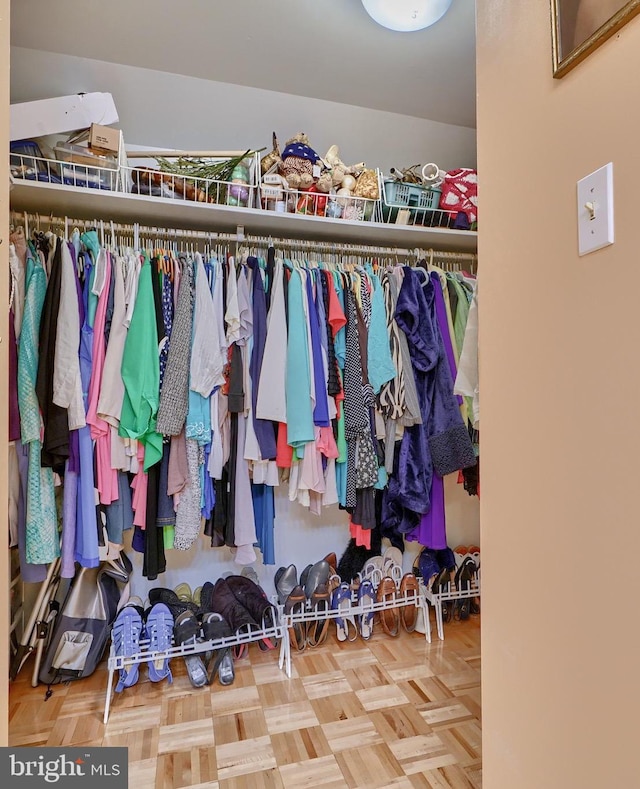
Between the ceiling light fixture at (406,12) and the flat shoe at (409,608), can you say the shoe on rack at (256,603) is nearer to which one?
the flat shoe at (409,608)

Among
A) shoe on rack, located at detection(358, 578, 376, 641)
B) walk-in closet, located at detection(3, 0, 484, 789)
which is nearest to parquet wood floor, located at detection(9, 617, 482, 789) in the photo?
walk-in closet, located at detection(3, 0, 484, 789)

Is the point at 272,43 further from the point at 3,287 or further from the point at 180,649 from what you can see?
the point at 180,649

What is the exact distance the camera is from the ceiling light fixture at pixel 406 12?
162cm

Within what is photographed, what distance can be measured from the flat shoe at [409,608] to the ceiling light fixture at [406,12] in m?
2.27

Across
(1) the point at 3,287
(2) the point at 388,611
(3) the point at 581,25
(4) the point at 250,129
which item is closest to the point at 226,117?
(4) the point at 250,129

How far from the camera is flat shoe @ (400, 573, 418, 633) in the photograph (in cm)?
229

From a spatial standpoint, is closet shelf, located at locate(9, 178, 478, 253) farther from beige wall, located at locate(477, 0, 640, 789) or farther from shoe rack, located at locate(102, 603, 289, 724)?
shoe rack, located at locate(102, 603, 289, 724)

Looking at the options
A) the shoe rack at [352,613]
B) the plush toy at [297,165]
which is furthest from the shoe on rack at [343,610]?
the plush toy at [297,165]

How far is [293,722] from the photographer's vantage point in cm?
165

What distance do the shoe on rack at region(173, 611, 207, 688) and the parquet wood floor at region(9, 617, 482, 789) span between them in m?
0.04

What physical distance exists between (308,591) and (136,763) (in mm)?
940

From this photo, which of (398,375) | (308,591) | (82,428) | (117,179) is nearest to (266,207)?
(117,179)

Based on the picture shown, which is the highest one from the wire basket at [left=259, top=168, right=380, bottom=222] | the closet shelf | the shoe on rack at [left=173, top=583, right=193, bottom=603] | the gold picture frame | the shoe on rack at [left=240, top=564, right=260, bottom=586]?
the wire basket at [left=259, top=168, right=380, bottom=222]

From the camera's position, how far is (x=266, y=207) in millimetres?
2012
